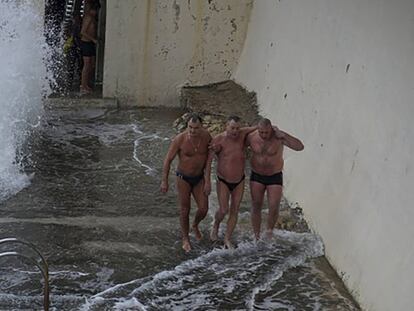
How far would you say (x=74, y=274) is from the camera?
752cm

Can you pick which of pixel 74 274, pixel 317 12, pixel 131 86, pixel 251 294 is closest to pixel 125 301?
pixel 74 274

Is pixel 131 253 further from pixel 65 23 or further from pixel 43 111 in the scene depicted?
pixel 65 23

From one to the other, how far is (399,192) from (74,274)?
3445 millimetres

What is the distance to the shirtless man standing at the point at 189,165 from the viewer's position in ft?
26.5

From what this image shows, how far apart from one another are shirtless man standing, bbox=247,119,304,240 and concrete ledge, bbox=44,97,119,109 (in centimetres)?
709

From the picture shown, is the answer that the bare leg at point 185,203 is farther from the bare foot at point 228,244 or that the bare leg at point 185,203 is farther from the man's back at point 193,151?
the bare foot at point 228,244

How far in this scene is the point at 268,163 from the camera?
821 centimetres

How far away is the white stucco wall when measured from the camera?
6438mm

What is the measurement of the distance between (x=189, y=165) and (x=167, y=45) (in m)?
7.12

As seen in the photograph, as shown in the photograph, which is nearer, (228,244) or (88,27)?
(228,244)

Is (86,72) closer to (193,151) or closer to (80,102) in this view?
(80,102)

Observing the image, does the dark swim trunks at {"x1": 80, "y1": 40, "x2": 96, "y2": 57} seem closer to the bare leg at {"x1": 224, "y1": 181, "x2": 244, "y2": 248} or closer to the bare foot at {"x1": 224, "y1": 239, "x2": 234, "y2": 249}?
the bare leg at {"x1": 224, "y1": 181, "x2": 244, "y2": 248}

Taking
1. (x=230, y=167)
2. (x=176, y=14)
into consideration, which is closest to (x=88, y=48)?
(x=176, y=14)

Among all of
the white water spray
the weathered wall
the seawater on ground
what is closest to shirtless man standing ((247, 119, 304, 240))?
the seawater on ground
